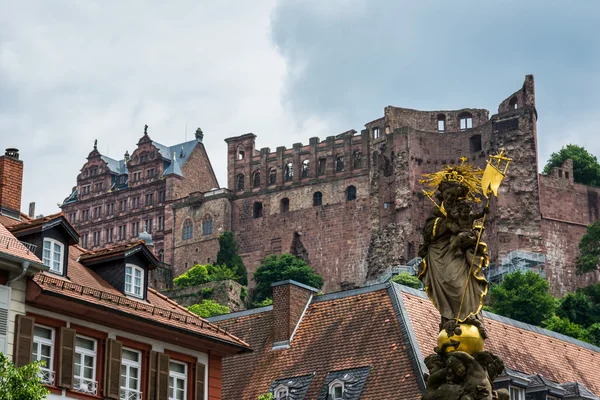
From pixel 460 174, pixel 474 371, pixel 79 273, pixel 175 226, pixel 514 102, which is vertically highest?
pixel 514 102

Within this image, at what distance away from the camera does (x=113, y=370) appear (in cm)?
2852

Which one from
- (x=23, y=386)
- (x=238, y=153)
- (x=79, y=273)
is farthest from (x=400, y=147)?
(x=23, y=386)

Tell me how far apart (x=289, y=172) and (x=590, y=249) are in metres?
29.4

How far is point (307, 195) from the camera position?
123 meters

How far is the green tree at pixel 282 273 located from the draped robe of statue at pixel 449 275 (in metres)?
96.4

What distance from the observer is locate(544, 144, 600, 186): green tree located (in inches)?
4786

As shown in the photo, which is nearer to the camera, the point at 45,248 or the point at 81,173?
the point at 45,248

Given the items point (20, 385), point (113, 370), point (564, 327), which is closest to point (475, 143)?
point (564, 327)

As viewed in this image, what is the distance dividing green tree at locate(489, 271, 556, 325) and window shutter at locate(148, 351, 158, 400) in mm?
66565

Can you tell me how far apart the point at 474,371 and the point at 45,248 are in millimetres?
17172

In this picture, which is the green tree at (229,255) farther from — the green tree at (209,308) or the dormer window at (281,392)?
the dormer window at (281,392)

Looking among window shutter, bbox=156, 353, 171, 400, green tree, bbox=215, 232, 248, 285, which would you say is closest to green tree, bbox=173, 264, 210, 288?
green tree, bbox=215, 232, 248, 285

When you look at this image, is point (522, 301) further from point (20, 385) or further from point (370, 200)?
point (20, 385)

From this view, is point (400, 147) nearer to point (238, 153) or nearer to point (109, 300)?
point (238, 153)
